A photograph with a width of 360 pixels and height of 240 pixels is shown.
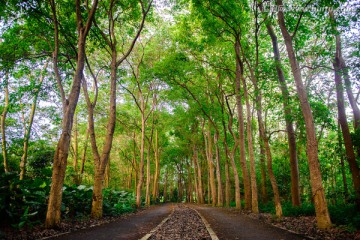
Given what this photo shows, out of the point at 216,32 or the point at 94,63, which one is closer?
the point at 216,32

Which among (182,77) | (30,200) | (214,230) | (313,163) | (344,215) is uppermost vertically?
(182,77)

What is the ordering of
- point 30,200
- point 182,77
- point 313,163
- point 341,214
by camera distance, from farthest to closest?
point 182,77 → point 341,214 → point 30,200 → point 313,163

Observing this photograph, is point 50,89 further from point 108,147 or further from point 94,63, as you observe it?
point 94,63

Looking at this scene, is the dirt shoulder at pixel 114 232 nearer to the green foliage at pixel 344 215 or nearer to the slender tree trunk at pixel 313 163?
the slender tree trunk at pixel 313 163

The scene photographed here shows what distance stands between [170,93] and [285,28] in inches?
592

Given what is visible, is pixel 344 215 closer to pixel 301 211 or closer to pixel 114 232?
pixel 301 211

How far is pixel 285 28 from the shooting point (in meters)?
8.93

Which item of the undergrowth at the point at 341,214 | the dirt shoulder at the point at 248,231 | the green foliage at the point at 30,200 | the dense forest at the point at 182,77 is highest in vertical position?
the dense forest at the point at 182,77

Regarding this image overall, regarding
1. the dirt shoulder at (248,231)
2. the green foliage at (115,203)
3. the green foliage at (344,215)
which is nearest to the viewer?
the dirt shoulder at (248,231)

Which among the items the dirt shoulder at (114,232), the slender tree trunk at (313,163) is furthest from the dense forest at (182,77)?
the dirt shoulder at (114,232)

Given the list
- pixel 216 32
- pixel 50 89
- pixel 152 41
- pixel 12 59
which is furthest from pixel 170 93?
pixel 12 59

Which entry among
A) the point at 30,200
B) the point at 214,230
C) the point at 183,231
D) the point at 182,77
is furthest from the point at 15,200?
the point at 182,77

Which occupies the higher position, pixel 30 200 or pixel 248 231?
pixel 30 200

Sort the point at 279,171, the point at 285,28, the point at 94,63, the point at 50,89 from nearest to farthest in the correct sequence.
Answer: the point at 285,28, the point at 50,89, the point at 94,63, the point at 279,171
